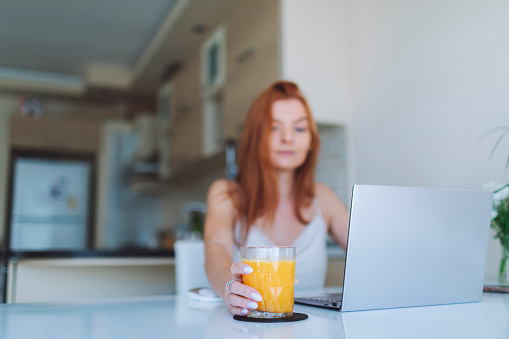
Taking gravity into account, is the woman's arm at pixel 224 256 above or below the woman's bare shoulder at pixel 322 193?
below

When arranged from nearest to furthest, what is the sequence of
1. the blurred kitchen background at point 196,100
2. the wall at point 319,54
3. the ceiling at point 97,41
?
the blurred kitchen background at point 196,100 < the wall at point 319,54 < the ceiling at point 97,41

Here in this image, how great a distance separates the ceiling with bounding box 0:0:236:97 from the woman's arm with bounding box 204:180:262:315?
1.85 metres

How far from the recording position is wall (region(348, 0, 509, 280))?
5.27ft

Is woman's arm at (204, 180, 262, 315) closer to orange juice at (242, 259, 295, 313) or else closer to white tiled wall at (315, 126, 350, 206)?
orange juice at (242, 259, 295, 313)

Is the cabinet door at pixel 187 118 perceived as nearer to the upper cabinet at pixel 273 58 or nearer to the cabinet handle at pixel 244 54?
the upper cabinet at pixel 273 58

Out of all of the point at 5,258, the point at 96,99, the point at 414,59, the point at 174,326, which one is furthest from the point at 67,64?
the point at 174,326

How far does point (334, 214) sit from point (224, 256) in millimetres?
525

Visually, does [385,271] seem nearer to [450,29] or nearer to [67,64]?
[450,29]

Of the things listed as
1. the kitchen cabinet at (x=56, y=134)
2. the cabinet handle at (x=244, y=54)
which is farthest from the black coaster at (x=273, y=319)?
the kitchen cabinet at (x=56, y=134)

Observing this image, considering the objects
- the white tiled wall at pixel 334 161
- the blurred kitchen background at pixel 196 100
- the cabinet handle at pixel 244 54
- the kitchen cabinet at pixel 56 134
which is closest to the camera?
the blurred kitchen background at pixel 196 100

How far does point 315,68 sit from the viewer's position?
2.41 m

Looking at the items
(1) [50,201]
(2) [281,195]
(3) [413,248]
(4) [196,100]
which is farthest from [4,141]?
(3) [413,248]

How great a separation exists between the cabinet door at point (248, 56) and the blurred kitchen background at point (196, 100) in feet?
0.04

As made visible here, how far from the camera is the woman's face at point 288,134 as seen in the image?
1603 millimetres
